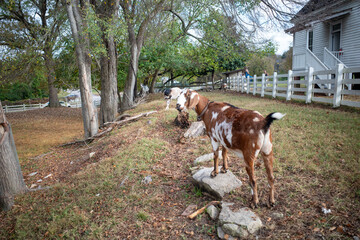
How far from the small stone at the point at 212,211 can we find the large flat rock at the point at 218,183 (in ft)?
0.95

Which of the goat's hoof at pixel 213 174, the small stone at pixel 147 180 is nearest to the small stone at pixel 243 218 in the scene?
the goat's hoof at pixel 213 174

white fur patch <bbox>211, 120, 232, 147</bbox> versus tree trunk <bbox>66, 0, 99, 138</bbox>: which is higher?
tree trunk <bbox>66, 0, 99, 138</bbox>

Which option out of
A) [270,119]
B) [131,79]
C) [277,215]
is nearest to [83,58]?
A: [131,79]

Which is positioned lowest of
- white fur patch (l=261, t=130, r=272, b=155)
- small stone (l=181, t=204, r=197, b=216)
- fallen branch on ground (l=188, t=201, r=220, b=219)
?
small stone (l=181, t=204, r=197, b=216)

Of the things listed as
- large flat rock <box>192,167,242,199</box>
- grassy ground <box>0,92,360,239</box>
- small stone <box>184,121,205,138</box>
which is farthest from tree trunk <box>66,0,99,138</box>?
large flat rock <box>192,167,242,199</box>

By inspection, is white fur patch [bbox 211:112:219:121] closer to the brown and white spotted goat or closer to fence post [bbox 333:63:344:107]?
the brown and white spotted goat

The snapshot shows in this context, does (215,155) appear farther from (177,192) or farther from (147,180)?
(147,180)

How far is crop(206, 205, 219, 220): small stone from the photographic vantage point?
327cm

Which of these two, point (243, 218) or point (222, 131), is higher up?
point (222, 131)

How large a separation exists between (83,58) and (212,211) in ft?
24.6

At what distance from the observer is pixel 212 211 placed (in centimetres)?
333

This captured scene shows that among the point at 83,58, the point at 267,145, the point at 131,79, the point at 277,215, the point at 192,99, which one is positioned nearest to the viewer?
the point at 267,145

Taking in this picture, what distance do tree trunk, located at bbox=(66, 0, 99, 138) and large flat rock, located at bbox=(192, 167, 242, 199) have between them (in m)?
6.25

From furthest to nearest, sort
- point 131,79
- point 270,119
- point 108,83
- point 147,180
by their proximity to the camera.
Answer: point 131,79 → point 108,83 → point 147,180 → point 270,119
